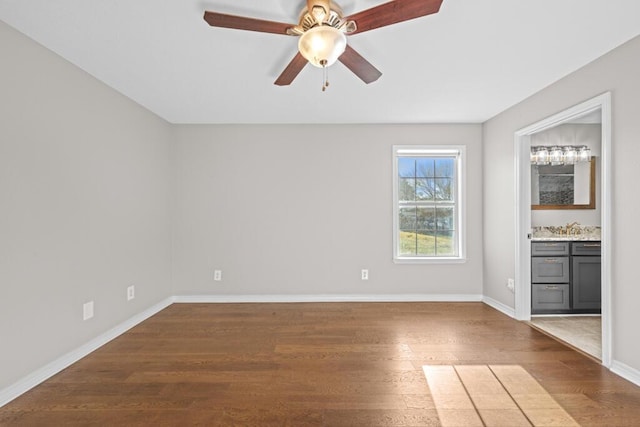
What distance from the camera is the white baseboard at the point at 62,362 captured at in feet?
6.70

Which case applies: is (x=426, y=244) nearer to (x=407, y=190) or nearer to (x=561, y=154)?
(x=407, y=190)

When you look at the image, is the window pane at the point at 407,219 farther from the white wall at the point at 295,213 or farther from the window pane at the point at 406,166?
the window pane at the point at 406,166

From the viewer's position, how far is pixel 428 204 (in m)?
4.34

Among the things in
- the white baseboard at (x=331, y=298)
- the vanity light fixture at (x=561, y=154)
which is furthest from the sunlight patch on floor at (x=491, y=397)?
the vanity light fixture at (x=561, y=154)

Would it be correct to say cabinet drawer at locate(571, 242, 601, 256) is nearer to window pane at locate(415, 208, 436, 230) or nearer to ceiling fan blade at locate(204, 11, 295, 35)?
window pane at locate(415, 208, 436, 230)

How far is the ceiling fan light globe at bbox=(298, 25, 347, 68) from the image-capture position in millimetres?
1685

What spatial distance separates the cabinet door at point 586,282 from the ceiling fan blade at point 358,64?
3.31 m

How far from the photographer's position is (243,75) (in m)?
2.76

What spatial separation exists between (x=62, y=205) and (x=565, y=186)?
5538mm

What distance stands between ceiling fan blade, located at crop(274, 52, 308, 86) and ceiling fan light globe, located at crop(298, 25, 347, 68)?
10.4 inches

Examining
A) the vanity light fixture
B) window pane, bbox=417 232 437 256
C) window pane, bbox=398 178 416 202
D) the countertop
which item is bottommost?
window pane, bbox=417 232 437 256

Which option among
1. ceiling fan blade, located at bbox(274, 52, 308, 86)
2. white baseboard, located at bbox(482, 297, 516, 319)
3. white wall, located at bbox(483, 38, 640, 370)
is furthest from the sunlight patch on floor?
ceiling fan blade, located at bbox(274, 52, 308, 86)

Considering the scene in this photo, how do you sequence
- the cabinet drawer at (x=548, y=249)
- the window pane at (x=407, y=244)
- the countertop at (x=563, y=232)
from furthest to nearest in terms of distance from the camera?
the window pane at (x=407, y=244), the countertop at (x=563, y=232), the cabinet drawer at (x=548, y=249)

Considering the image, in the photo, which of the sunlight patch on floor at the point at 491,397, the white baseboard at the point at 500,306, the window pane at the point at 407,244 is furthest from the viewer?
the window pane at the point at 407,244
